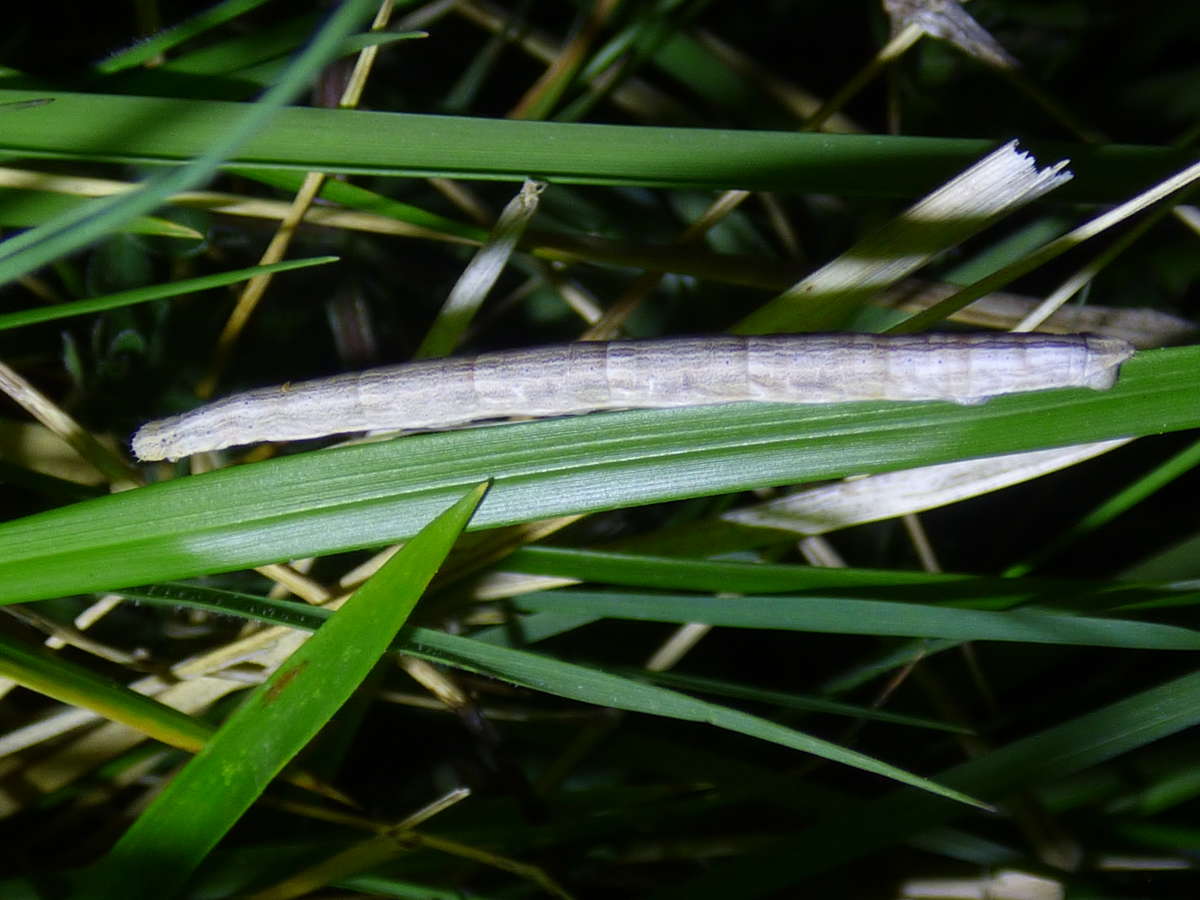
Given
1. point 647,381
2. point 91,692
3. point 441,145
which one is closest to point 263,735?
point 91,692

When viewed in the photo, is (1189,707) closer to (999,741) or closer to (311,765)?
(999,741)

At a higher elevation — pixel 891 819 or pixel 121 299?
pixel 121 299

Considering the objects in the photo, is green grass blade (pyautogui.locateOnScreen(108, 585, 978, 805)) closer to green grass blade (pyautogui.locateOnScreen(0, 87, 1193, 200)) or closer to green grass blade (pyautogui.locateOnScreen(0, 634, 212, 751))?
green grass blade (pyautogui.locateOnScreen(0, 634, 212, 751))

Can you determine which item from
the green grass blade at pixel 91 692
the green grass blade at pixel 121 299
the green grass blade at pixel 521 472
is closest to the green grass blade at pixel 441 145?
the green grass blade at pixel 121 299

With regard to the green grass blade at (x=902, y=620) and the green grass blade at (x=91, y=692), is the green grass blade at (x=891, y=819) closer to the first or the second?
the green grass blade at (x=902, y=620)

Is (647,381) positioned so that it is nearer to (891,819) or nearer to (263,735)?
(263,735)

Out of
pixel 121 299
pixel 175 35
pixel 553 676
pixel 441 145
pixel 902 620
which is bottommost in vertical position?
pixel 553 676

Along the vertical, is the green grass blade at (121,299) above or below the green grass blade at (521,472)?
above
